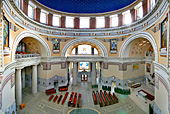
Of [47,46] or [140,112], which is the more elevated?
[47,46]

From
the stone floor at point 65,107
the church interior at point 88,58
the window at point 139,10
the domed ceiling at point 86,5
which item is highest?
the domed ceiling at point 86,5

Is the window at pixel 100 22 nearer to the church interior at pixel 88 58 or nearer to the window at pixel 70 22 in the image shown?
the church interior at pixel 88 58

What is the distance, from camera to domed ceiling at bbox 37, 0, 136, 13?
14.7 meters

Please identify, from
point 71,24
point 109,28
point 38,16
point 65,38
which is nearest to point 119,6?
point 109,28

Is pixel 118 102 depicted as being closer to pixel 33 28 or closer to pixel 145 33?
pixel 145 33

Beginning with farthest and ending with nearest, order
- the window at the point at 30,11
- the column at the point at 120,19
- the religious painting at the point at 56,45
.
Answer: the religious painting at the point at 56,45, the column at the point at 120,19, the window at the point at 30,11

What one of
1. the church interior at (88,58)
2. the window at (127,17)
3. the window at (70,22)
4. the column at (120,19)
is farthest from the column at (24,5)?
the window at (127,17)

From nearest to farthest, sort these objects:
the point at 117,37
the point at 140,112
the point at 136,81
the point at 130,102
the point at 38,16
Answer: the point at 140,112, the point at 130,102, the point at 38,16, the point at 117,37, the point at 136,81

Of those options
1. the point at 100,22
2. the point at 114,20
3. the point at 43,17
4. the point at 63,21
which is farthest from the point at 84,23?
the point at 43,17

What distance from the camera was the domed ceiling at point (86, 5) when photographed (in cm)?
1470

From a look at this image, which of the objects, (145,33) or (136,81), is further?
(136,81)

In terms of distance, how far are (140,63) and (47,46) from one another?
60.6 ft

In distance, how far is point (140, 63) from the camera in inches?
698

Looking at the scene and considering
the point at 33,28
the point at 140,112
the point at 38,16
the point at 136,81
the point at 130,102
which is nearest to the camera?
the point at 140,112
